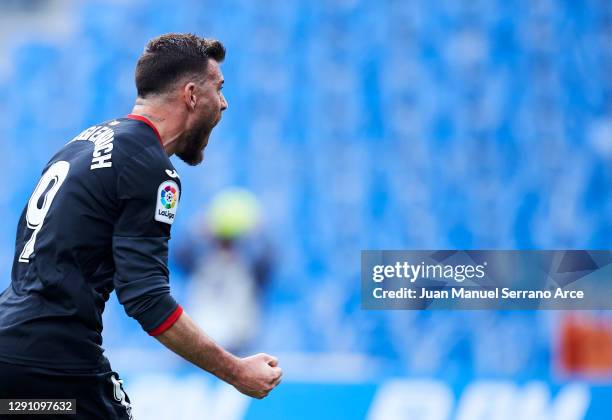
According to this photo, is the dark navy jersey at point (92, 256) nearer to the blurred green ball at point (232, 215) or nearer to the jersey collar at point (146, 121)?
the jersey collar at point (146, 121)

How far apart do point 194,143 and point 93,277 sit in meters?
0.56

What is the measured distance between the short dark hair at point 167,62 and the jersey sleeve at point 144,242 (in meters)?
0.34

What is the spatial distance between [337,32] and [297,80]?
2.03 ft

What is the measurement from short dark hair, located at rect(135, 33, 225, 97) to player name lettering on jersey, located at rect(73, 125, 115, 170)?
19 cm

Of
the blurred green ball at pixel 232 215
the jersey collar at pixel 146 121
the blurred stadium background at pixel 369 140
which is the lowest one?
the jersey collar at pixel 146 121

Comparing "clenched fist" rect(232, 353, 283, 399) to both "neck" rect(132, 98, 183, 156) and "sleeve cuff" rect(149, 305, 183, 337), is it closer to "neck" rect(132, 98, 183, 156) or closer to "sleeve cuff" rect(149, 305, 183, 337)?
"sleeve cuff" rect(149, 305, 183, 337)

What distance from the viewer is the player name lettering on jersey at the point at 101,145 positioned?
2.78 metres

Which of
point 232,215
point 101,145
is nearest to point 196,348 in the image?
point 101,145

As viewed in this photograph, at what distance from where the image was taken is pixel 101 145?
111 inches

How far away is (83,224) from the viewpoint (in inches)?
108

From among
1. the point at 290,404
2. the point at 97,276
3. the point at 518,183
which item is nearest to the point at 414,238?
the point at 518,183


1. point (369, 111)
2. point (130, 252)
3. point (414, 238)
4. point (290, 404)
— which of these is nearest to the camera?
point (130, 252)

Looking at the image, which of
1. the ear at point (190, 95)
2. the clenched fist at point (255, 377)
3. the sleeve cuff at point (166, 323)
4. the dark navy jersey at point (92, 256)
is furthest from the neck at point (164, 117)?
the clenched fist at point (255, 377)

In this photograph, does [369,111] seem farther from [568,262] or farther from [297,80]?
[568,262]
